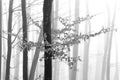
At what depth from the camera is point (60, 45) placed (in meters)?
4.61

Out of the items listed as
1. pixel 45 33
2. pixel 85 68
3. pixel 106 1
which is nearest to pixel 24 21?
pixel 45 33

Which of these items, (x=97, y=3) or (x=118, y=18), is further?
(x=118, y=18)

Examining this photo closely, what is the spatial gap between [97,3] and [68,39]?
17.4m

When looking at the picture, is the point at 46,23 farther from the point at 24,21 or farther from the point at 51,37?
the point at 24,21

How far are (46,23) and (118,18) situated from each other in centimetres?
1944

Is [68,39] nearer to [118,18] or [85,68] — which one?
[85,68]

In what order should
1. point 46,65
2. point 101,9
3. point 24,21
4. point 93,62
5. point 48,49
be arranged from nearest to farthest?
1. point 48,49
2. point 46,65
3. point 24,21
4. point 101,9
5. point 93,62

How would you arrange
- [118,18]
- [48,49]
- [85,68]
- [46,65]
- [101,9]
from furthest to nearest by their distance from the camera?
[118,18]
[101,9]
[85,68]
[46,65]
[48,49]

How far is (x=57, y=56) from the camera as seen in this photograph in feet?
14.9

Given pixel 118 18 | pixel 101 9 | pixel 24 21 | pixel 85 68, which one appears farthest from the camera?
pixel 118 18

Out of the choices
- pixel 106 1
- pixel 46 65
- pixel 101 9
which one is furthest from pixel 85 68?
pixel 46 65

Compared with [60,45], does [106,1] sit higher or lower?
higher

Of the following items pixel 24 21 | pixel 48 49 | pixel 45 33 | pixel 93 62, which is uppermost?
pixel 24 21

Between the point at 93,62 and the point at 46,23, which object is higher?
the point at 46,23
